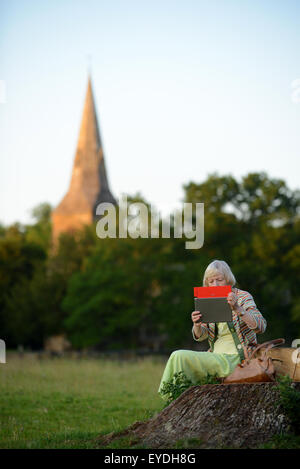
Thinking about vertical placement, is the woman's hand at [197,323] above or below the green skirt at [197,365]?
A: above

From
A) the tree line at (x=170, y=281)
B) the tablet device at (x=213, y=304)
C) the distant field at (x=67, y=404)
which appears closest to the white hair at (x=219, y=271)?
the tablet device at (x=213, y=304)

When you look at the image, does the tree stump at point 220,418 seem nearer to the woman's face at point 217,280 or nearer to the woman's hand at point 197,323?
the woman's hand at point 197,323

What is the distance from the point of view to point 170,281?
1500 inches

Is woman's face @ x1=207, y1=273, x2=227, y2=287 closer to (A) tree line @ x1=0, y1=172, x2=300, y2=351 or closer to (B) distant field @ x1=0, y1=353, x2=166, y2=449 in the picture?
(B) distant field @ x1=0, y1=353, x2=166, y2=449

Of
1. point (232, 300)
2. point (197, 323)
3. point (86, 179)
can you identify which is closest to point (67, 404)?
point (197, 323)

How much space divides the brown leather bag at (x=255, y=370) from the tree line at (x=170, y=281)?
2818 centimetres

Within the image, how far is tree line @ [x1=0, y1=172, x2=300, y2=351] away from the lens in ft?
119

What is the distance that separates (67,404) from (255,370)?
5603 mm

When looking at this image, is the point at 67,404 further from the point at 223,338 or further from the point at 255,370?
the point at 255,370

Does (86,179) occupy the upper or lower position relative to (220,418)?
Answer: upper

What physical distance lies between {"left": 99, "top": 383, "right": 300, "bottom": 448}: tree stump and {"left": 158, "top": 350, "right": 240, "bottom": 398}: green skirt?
1.01 ft

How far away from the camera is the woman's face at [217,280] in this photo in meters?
6.73

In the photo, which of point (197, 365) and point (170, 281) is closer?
point (197, 365)

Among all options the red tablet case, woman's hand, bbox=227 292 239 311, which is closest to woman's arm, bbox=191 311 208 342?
the red tablet case
